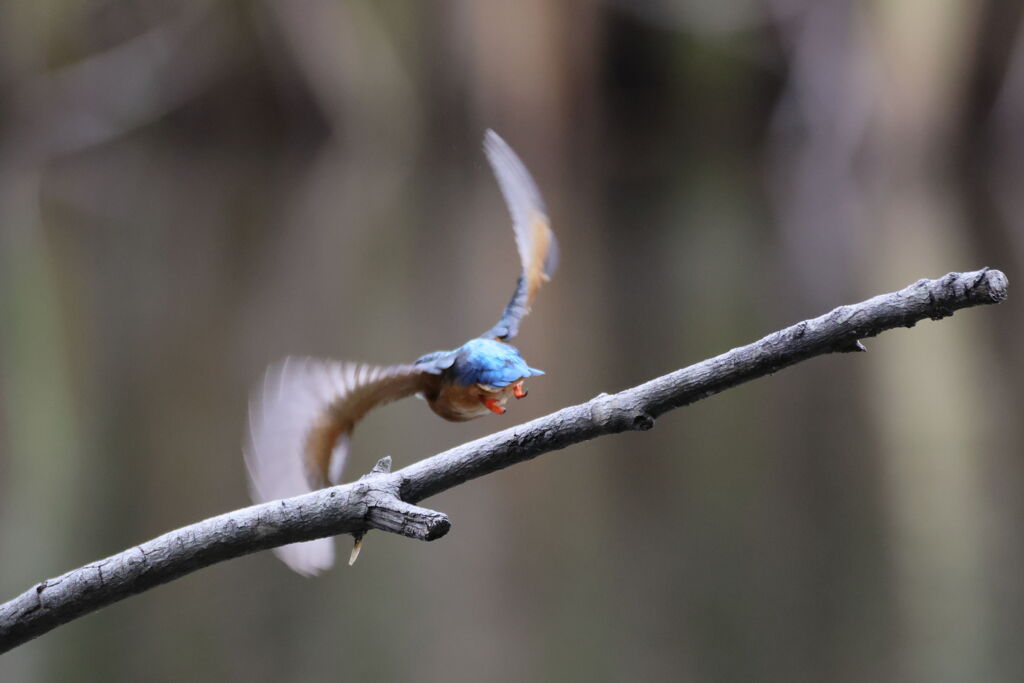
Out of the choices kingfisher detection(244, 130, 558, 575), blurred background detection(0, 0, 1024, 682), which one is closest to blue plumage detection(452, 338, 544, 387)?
kingfisher detection(244, 130, 558, 575)

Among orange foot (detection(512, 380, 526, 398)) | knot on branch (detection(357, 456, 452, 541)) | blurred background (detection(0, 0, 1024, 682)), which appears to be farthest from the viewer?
blurred background (detection(0, 0, 1024, 682))

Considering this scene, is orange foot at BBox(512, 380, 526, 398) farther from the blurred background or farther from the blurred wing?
the blurred background

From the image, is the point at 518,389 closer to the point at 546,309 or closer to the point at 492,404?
the point at 492,404

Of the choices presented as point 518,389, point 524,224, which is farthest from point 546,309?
point 518,389

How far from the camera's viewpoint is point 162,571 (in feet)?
1.79

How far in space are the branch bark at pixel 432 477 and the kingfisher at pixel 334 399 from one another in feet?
0.10

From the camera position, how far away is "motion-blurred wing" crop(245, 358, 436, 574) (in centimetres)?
52

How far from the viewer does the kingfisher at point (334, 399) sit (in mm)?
524

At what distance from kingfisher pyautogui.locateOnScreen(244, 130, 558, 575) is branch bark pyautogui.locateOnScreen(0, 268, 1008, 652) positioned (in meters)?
0.03

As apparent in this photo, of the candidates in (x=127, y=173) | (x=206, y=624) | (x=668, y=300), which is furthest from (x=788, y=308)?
(x=127, y=173)

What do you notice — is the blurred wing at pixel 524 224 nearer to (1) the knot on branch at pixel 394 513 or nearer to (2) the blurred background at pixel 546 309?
(1) the knot on branch at pixel 394 513

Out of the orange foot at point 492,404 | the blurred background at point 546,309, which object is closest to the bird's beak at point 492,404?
the orange foot at point 492,404

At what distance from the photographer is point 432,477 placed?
542mm

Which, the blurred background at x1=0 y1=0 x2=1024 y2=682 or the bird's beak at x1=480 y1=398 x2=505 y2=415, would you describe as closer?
the bird's beak at x1=480 y1=398 x2=505 y2=415
